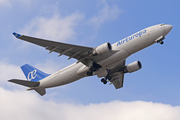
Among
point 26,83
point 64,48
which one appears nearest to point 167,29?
point 64,48

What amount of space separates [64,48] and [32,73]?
37.0ft

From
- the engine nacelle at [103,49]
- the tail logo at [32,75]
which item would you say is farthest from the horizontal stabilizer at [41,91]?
the engine nacelle at [103,49]

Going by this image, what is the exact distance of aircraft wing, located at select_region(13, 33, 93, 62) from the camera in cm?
2483

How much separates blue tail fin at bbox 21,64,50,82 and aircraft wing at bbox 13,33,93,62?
7469 mm

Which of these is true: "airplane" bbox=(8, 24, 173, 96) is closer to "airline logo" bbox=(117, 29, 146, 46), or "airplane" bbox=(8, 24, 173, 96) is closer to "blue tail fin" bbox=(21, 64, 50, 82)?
"airline logo" bbox=(117, 29, 146, 46)

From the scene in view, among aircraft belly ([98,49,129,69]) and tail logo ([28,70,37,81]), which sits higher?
tail logo ([28,70,37,81])

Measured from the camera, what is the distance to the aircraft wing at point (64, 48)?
2483 cm

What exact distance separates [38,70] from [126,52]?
15.0 meters

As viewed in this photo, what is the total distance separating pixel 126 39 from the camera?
2805 cm

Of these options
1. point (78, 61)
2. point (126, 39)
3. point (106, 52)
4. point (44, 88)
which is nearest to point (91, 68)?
point (78, 61)

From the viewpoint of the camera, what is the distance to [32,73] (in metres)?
35.9

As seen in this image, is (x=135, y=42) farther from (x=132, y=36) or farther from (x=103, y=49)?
(x=103, y=49)

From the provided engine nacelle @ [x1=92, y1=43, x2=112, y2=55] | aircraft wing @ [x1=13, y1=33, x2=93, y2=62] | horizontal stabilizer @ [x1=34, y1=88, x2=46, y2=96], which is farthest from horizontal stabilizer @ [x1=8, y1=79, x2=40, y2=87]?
engine nacelle @ [x1=92, y1=43, x2=112, y2=55]

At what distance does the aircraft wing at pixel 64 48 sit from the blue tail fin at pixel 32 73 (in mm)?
7469
